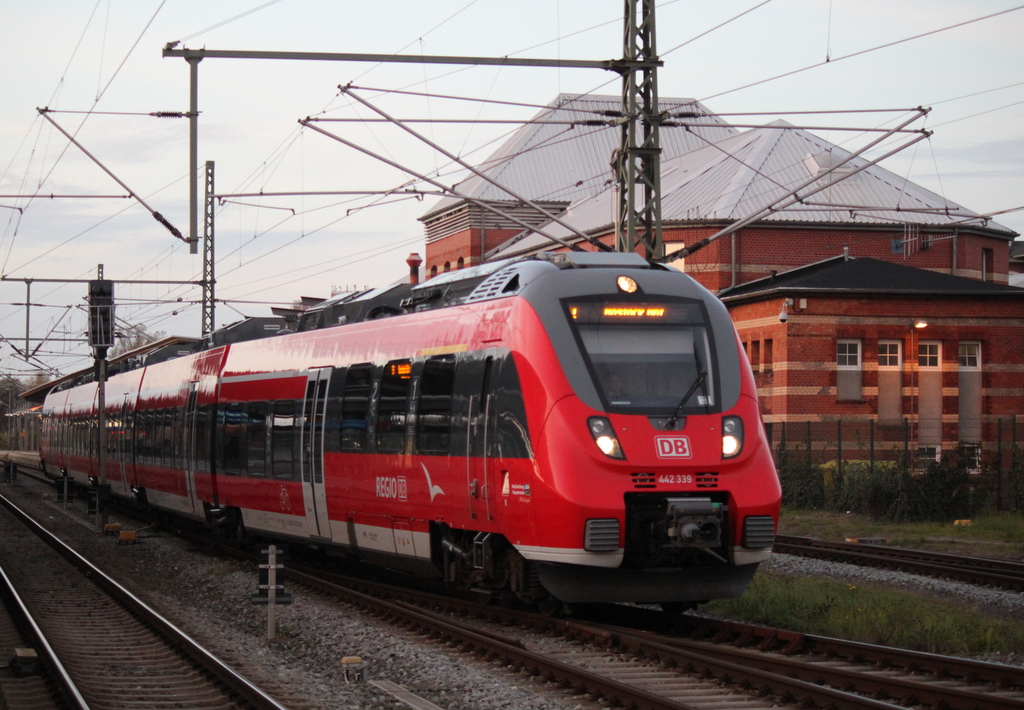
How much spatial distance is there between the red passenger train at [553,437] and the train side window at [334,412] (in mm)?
37

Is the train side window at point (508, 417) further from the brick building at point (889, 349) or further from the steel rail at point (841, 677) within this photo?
the brick building at point (889, 349)

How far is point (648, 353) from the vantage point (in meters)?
11.6

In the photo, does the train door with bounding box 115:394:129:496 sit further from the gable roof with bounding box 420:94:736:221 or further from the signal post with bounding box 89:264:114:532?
the gable roof with bounding box 420:94:736:221

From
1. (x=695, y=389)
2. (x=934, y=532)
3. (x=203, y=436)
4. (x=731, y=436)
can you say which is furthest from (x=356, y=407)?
(x=934, y=532)

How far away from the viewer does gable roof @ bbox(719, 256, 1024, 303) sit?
38281mm

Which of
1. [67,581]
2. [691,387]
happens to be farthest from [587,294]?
[67,581]

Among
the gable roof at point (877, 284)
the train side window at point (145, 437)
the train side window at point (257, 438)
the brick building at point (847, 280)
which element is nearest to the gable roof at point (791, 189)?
the brick building at point (847, 280)

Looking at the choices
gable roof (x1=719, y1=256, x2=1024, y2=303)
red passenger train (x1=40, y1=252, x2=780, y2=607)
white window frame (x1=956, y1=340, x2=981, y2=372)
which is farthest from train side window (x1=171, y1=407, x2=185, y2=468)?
white window frame (x1=956, y1=340, x2=981, y2=372)

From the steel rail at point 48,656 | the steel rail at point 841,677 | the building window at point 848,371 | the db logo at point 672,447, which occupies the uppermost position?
the building window at point 848,371

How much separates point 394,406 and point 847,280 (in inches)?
1089

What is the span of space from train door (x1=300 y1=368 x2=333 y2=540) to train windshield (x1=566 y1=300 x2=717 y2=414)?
5.61m

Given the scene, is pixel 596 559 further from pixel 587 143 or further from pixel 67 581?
pixel 587 143

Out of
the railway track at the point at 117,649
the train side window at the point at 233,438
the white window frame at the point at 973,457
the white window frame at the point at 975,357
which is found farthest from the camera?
the white window frame at the point at 975,357

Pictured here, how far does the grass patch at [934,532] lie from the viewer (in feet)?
68.0
